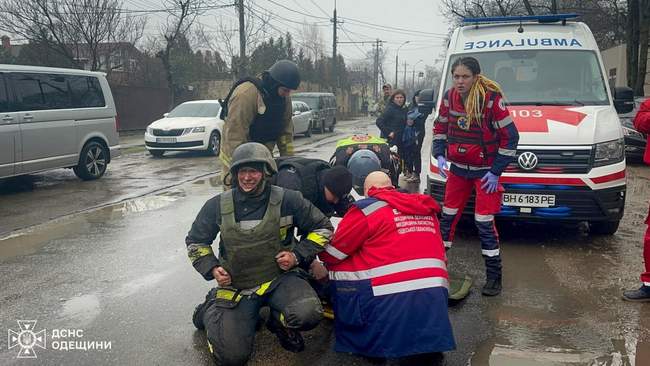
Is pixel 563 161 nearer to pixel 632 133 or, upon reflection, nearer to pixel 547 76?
pixel 547 76

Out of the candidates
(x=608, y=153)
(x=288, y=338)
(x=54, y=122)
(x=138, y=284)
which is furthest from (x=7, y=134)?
(x=608, y=153)

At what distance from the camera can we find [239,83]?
4695 mm

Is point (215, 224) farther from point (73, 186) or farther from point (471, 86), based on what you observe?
point (73, 186)

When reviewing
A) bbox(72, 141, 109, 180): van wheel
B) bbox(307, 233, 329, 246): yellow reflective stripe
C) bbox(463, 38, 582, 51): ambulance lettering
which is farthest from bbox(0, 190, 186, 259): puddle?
bbox(463, 38, 582, 51): ambulance lettering

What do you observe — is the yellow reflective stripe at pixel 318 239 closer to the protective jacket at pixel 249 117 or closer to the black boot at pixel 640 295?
the protective jacket at pixel 249 117

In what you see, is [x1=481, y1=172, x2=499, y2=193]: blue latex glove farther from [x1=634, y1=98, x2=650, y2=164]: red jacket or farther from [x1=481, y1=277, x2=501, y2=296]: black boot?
[x1=634, y1=98, x2=650, y2=164]: red jacket

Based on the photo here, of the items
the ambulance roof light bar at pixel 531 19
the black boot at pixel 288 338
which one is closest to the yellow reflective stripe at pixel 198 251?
the black boot at pixel 288 338

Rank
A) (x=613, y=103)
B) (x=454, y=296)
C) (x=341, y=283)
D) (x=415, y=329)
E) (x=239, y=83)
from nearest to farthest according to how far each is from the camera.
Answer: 1. (x=415, y=329)
2. (x=341, y=283)
3. (x=454, y=296)
4. (x=239, y=83)
5. (x=613, y=103)

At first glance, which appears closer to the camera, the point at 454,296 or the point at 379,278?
the point at 379,278

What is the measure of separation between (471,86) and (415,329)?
6.91 feet

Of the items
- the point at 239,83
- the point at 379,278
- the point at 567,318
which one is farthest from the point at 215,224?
the point at 567,318

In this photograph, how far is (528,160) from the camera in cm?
516

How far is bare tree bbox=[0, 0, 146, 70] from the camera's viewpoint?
21422 mm

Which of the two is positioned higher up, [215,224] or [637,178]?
[215,224]
